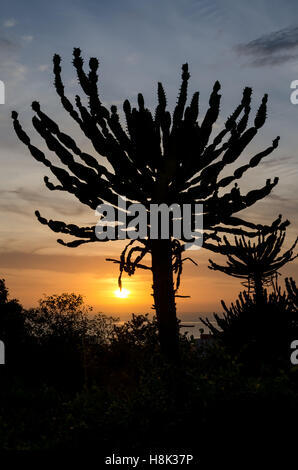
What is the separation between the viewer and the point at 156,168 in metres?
8.91

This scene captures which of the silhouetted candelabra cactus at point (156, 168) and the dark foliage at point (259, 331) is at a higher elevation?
the silhouetted candelabra cactus at point (156, 168)

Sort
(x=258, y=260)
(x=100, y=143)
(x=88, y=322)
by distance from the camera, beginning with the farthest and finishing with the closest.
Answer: (x=88, y=322) < (x=258, y=260) < (x=100, y=143)

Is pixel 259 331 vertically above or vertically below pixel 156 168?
below

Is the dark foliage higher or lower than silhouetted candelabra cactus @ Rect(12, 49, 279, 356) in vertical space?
lower

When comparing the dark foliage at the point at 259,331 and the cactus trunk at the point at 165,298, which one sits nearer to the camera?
the cactus trunk at the point at 165,298

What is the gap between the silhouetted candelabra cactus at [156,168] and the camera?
875cm

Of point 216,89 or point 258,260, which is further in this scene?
point 258,260

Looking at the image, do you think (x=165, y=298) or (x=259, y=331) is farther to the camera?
(x=259, y=331)

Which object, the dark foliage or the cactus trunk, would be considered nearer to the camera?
the cactus trunk

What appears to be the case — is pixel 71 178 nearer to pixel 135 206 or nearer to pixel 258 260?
pixel 135 206

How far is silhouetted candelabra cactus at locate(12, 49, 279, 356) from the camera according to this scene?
8.75 meters
